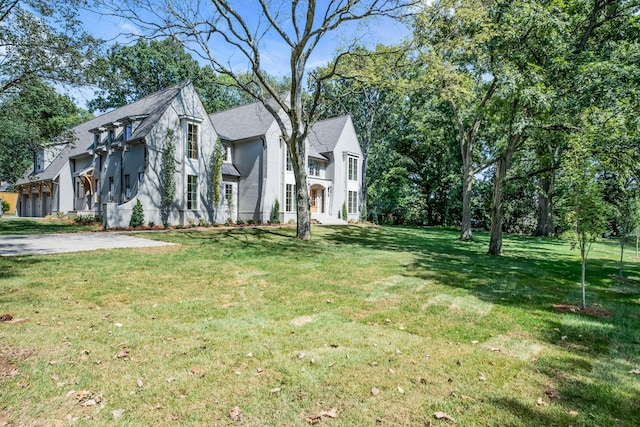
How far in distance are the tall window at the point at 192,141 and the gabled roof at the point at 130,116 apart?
1806 mm

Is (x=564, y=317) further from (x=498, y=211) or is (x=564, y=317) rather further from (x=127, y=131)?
(x=127, y=131)

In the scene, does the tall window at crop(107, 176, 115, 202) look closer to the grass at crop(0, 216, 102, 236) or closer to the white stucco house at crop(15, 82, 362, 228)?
the white stucco house at crop(15, 82, 362, 228)

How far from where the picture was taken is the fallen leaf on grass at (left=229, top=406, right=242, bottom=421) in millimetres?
2871

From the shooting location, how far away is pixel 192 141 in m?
20.5

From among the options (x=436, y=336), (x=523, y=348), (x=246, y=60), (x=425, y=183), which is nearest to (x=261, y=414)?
(x=436, y=336)

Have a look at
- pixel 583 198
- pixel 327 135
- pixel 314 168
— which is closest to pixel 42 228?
pixel 314 168

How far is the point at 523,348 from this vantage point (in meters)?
4.40

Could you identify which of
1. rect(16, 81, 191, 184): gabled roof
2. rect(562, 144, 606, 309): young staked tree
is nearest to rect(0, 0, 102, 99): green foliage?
rect(16, 81, 191, 184): gabled roof

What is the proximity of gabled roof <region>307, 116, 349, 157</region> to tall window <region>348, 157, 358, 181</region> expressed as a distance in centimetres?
234

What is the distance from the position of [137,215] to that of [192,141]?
555cm

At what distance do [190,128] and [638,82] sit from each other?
20.0 meters

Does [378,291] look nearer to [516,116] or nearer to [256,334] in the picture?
[256,334]

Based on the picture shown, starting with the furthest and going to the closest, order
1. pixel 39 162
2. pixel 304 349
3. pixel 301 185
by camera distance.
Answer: pixel 39 162
pixel 301 185
pixel 304 349

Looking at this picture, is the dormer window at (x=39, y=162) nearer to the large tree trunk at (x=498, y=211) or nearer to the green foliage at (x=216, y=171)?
Result: the green foliage at (x=216, y=171)
